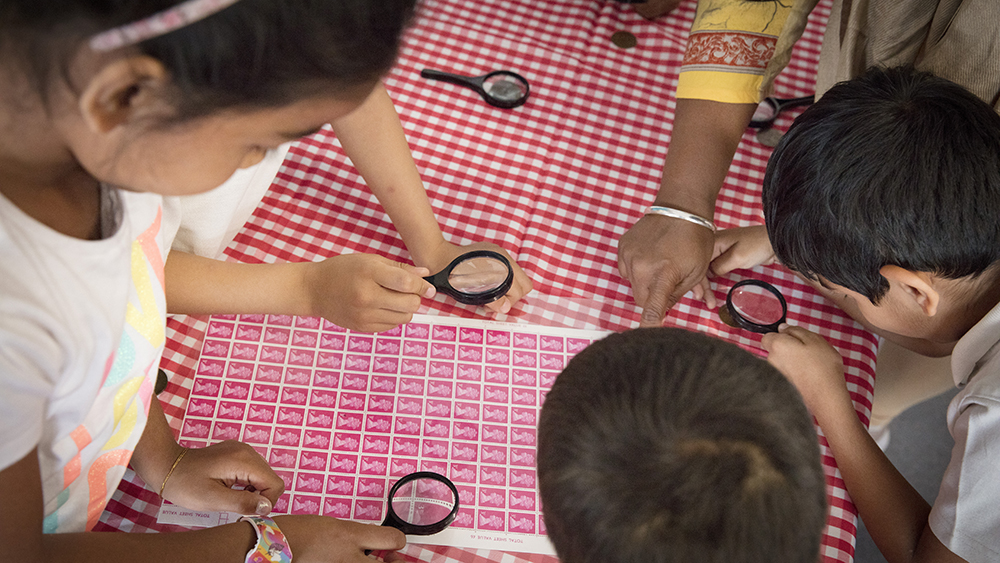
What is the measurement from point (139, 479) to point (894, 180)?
1.01m

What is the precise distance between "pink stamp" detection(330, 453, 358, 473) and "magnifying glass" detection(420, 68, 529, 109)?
28.9 inches

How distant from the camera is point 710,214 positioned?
121 cm

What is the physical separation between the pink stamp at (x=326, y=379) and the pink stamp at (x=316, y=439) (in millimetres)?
69

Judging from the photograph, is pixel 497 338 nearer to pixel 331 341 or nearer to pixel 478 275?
pixel 478 275

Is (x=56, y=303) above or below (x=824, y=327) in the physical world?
above

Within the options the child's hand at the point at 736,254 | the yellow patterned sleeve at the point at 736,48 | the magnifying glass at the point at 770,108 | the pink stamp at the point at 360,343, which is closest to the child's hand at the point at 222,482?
the pink stamp at the point at 360,343

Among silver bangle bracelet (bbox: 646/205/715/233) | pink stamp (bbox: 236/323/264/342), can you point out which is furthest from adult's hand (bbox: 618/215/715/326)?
pink stamp (bbox: 236/323/264/342)

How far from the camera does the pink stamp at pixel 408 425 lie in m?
0.96

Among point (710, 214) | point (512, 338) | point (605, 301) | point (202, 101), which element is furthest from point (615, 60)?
point (202, 101)

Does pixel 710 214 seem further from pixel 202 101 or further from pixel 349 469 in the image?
pixel 202 101

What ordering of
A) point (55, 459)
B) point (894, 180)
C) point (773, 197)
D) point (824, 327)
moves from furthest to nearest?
point (824, 327) → point (773, 197) → point (894, 180) → point (55, 459)

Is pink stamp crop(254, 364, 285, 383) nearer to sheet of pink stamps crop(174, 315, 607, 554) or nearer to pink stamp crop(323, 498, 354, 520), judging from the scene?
sheet of pink stamps crop(174, 315, 607, 554)

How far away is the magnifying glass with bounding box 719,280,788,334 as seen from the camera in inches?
43.4

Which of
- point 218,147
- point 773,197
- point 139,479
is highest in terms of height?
point 218,147
